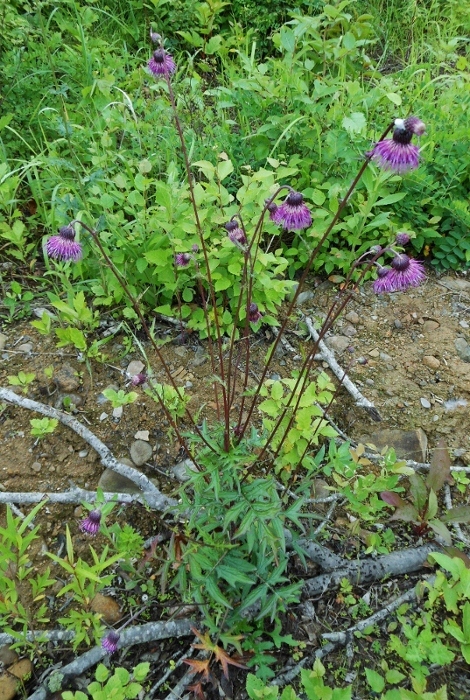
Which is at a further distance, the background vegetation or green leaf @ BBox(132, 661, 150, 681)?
the background vegetation

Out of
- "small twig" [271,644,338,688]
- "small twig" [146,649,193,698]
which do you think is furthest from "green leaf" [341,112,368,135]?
"small twig" [146,649,193,698]

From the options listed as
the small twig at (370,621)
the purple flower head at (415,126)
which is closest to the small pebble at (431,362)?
the small twig at (370,621)

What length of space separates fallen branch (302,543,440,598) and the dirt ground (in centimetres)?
49

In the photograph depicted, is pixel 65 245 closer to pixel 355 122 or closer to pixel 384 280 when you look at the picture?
pixel 384 280

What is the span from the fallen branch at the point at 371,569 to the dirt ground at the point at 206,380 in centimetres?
49

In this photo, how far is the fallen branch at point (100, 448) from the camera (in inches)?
77.5

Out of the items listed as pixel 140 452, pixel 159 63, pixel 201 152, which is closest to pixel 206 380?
pixel 140 452

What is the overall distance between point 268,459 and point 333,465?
341mm

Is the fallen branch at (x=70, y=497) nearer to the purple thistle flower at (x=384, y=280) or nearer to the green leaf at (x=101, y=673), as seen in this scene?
the green leaf at (x=101, y=673)

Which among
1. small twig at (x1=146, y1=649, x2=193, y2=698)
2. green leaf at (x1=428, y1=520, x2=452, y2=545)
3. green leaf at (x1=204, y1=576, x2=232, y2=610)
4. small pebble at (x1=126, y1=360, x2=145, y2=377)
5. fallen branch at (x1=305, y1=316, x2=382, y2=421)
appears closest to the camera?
green leaf at (x1=204, y1=576, x2=232, y2=610)

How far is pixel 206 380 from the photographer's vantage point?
216 centimetres

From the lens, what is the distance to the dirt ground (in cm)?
215

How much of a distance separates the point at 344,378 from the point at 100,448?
1094mm

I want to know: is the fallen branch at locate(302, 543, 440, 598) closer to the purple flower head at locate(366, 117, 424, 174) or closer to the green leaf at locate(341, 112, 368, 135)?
the purple flower head at locate(366, 117, 424, 174)
